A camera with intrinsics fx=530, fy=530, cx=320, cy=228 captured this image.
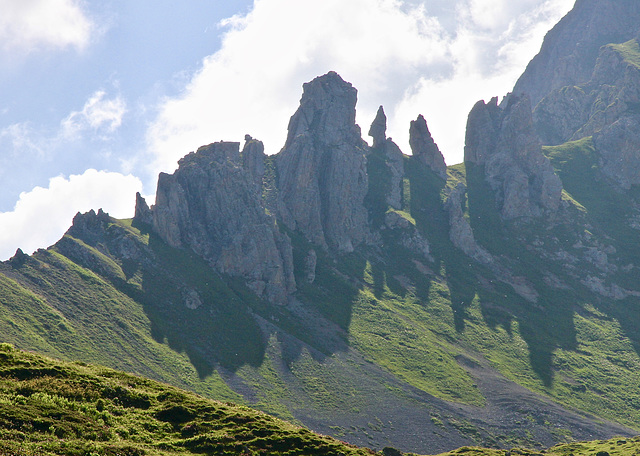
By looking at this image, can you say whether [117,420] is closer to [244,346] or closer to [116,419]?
[116,419]

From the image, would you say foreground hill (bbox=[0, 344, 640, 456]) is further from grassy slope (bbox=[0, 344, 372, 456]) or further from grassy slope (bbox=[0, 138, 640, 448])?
grassy slope (bbox=[0, 138, 640, 448])

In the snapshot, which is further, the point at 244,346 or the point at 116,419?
the point at 244,346

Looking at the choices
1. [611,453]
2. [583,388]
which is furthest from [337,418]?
[583,388]

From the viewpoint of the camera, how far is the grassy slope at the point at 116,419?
3566 cm

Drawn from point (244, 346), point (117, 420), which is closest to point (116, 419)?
point (117, 420)

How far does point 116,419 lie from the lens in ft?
138

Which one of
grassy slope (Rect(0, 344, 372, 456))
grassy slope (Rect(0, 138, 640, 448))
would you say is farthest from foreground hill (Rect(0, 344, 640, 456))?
grassy slope (Rect(0, 138, 640, 448))

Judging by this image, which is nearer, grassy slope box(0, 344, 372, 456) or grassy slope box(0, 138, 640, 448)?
grassy slope box(0, 344, 372, 456)

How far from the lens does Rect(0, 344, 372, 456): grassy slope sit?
1404 inches

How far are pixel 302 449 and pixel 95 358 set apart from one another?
371 ft

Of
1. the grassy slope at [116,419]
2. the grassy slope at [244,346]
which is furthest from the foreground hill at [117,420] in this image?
the grassy slope at [244,346]

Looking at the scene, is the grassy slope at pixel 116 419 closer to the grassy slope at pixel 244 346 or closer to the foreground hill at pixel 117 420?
the foreground hill at pixel 117 420

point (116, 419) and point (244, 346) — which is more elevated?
point (116, 419)

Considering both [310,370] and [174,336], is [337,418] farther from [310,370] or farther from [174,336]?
[174,336]
